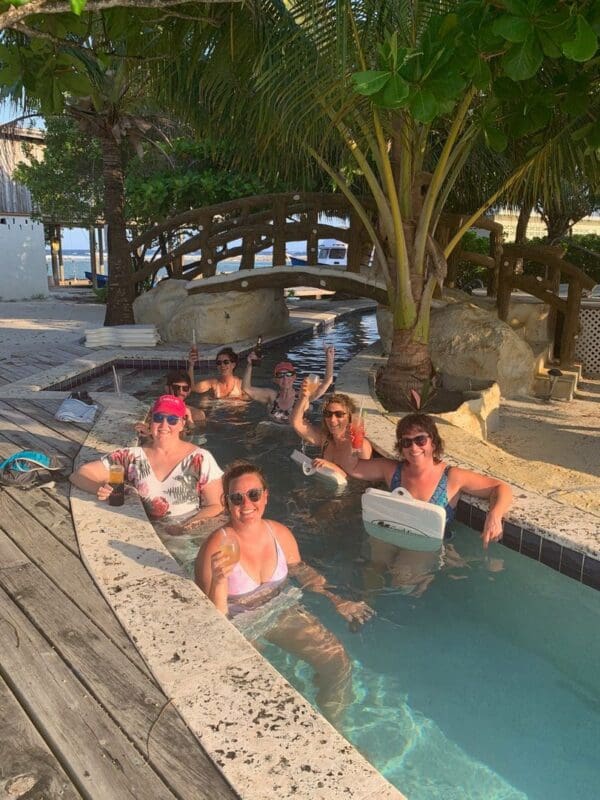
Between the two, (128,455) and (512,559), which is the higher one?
(128,455)

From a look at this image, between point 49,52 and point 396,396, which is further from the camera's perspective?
point 396,396

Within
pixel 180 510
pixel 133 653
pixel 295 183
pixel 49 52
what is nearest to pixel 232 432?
pixel 180 510

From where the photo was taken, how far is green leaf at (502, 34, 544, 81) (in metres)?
3.20

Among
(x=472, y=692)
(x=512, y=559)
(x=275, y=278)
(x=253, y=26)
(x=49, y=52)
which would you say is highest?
(x=253, y=26)

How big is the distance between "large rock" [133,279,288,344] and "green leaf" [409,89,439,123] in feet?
34.5

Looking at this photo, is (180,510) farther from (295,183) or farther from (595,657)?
(295,183)

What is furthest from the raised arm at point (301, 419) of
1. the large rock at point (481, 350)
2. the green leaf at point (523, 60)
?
the large rock at point (481, 350)

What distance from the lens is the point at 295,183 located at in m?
18.1

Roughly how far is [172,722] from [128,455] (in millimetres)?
2569

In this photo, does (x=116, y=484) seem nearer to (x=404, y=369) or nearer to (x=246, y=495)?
(x=246, y=495)

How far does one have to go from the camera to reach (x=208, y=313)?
13656 mm

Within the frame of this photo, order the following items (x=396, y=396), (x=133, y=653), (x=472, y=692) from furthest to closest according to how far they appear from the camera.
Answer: (x=396, y=396) < (x=472, y=692) < (x=133, y=653)

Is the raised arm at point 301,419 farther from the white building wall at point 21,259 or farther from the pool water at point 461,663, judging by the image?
the white building wall at point 21,259

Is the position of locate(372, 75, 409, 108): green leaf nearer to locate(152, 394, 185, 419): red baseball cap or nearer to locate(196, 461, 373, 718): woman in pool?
locate(196, 461, 373, 718): woman in pool
